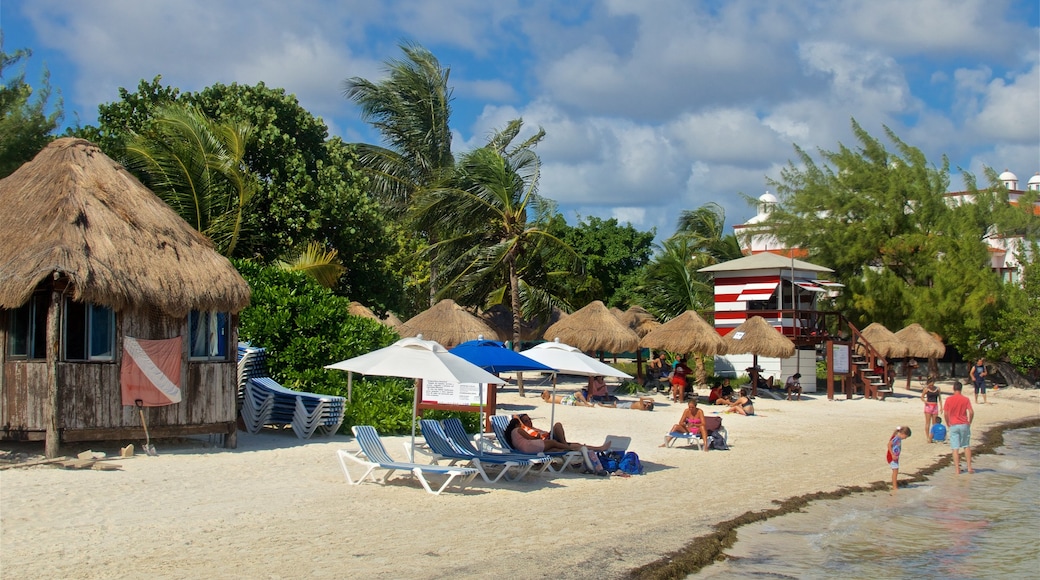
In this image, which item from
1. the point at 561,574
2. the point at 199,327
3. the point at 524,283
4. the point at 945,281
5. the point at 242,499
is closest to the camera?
the point at 561,574

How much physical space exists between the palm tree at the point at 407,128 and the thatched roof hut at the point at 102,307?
813 inches

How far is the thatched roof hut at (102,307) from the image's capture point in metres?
12.0

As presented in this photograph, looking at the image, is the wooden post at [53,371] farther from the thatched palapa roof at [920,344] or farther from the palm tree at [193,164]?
the thatched palapa roof at [920,344]

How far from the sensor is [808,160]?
4031 cm

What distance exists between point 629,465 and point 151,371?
6.60m

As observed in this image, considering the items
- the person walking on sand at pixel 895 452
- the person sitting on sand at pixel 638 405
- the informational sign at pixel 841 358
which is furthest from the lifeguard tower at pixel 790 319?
the person walking on sand at pixel 895 452

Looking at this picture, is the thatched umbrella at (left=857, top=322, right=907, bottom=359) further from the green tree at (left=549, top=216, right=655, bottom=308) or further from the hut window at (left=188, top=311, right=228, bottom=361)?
the hut window at (left=188, top=311, right=228, bottom=361)

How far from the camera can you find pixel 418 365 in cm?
1147

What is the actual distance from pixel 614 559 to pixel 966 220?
112ft

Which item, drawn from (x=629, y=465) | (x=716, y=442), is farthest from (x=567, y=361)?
(x=716, y=442)

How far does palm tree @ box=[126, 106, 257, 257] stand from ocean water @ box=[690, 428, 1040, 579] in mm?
12440

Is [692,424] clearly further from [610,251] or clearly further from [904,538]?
[610,251]

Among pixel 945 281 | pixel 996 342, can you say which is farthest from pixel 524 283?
pixel 996 342

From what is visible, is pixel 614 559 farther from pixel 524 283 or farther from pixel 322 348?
pixel 524 283
